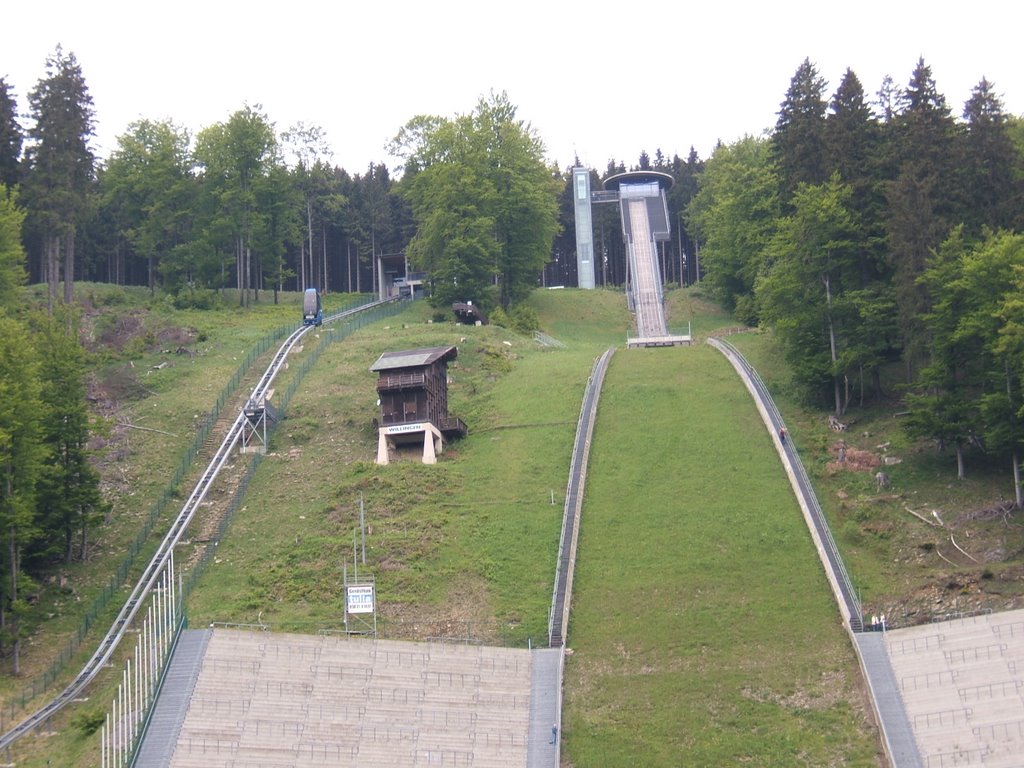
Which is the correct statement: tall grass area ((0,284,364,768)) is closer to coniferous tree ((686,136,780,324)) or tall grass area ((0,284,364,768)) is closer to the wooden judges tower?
the wooden judges tower

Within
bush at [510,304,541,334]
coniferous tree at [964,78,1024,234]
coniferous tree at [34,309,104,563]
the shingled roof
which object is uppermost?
coniferous tree at [964,78,1024,234]

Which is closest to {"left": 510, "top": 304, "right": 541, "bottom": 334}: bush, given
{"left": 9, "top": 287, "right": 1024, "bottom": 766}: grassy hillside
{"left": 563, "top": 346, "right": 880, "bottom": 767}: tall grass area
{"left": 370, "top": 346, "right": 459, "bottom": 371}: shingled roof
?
{"left": 9, "top": 287, "right": 1024, "bottom": 766}: grassy hillside

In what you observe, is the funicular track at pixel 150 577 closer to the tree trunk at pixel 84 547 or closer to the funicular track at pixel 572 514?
the tree trunk at pixel 84 547

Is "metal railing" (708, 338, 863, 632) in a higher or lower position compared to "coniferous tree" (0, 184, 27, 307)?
lower

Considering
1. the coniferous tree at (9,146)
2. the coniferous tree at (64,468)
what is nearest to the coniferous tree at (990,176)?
the coniferous tree at (64,468)

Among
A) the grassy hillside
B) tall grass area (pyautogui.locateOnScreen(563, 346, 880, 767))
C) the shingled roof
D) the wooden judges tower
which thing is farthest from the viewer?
the shingled roof

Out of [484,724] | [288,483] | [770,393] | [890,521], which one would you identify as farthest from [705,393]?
[484,724]

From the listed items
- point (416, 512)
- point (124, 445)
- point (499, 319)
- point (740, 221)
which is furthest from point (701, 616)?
point (740, 221)
